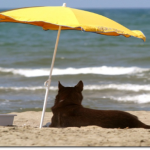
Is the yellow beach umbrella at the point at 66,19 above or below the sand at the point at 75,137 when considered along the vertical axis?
above

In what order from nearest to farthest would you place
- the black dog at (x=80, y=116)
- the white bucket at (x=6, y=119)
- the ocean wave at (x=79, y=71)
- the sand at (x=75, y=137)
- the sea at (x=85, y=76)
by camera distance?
the sand at (x=75, y=137) → the black dog at (x=80, y=116) → the white bucket at (x=6, y=119) → the sea at (x=85, y=76) → the ocean wave at (x=79, y=71)

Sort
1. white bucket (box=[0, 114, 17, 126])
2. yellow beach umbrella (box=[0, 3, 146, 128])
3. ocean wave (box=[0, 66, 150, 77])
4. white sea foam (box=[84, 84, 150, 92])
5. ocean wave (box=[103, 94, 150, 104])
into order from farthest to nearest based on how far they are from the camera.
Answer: ocean wave (box=[0, 66, 150, 77])
white sea foam (box=[84, 84, 150, 92])
ocean wave (box=[103, 94, 150, 104])
white bucket (box=[0, 114, 17, 126])
yellow beach umbrella (box=[0, 3, 146, 128])

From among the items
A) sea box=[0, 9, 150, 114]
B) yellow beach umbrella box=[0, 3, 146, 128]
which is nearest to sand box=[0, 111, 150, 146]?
yellow beach umbrella box=[0, 3, 146, 128]

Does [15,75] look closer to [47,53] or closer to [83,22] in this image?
[47,53]

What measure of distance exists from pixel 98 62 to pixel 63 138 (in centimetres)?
1526

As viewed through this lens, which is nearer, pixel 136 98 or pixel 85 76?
pixel 136 98

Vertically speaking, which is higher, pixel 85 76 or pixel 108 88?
pixel 85 76

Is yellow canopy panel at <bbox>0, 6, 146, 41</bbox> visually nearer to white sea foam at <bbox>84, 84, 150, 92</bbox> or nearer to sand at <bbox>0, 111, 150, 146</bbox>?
sand at <bbox>0, 111, 150, 146</bbox>

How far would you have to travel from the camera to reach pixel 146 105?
33.7ft

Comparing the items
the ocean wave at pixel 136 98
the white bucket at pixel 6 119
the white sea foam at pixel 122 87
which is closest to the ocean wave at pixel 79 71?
the white sea foam at pixel 122 87

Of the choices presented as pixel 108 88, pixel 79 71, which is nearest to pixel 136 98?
pixel 108 88

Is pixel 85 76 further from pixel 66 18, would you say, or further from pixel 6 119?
pixel 66 18

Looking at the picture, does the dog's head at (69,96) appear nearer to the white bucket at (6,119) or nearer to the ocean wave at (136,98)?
the white bucket at (6,119)

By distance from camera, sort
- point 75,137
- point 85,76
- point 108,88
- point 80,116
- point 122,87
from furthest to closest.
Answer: point 85,76, point 122,87, point 108,88, point 80,116, point 75,137
